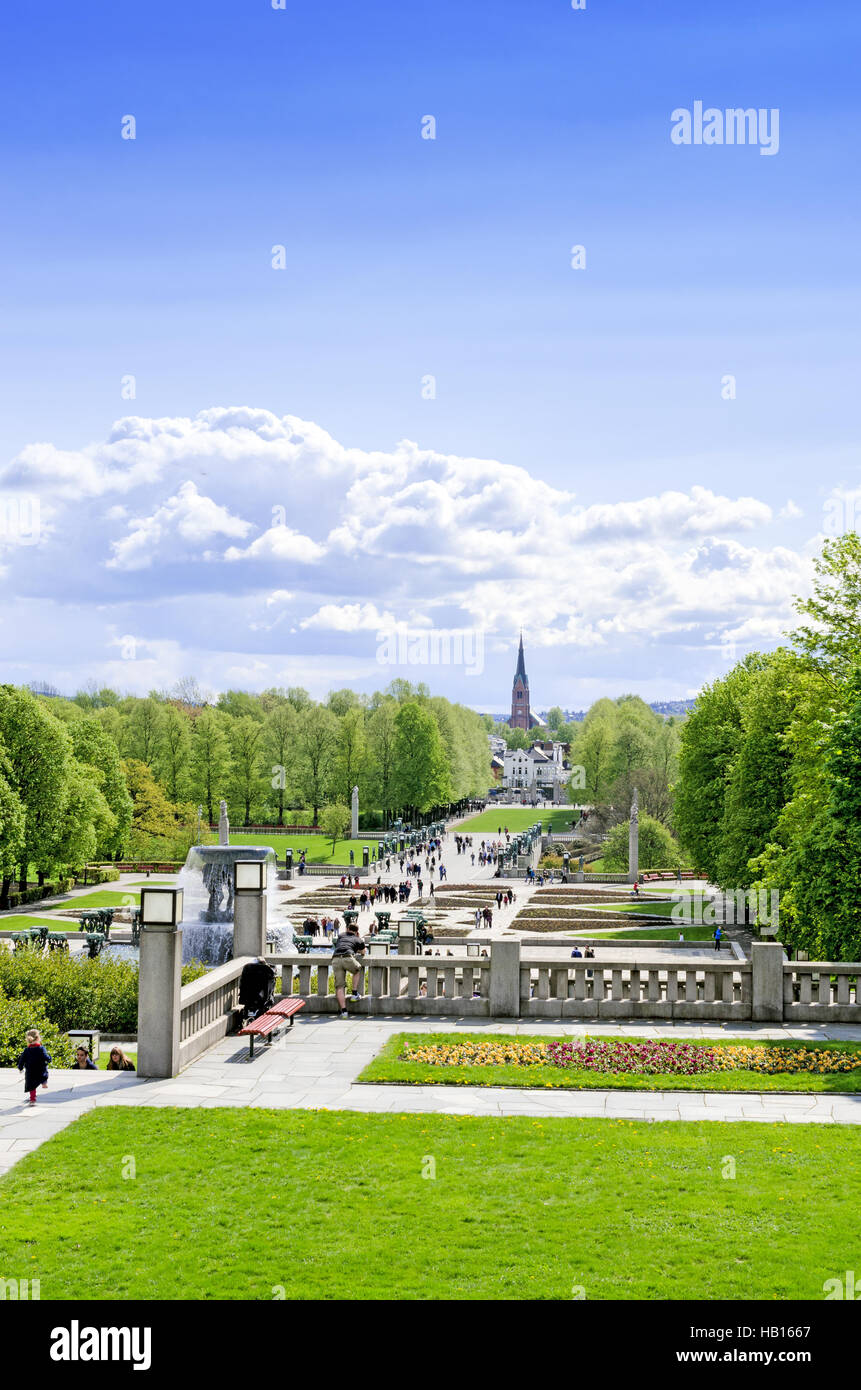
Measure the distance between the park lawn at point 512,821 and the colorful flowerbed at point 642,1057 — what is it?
300ft

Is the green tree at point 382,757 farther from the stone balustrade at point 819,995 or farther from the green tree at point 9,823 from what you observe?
the stone balustrade at point 819,995

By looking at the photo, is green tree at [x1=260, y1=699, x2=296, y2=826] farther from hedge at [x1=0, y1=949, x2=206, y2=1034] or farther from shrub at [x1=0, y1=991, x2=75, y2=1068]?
shrub at [x1=0, y1=991, x2=75, y2=1068]

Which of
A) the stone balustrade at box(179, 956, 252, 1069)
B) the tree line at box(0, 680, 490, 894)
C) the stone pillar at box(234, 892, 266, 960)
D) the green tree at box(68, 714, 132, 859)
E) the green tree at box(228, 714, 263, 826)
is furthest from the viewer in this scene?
the green tree at box(228, 714, 263, 826)

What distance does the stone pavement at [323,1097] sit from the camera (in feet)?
44.2

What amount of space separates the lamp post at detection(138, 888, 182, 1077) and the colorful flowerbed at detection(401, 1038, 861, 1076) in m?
3.20

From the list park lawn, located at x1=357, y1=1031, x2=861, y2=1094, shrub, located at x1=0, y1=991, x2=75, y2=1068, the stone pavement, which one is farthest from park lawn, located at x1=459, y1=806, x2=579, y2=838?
park lawn, located at x1=357, y1=1031, x2=861, y2=1094

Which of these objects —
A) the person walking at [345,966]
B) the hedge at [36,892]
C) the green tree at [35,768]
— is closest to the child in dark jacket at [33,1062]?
the person walking at [345,966]

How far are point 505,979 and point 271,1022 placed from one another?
4.04 metres

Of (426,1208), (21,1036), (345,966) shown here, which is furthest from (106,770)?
(426,1208)

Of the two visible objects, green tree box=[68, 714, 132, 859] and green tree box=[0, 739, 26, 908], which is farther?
green tree box=[68, 714, 132, 859]

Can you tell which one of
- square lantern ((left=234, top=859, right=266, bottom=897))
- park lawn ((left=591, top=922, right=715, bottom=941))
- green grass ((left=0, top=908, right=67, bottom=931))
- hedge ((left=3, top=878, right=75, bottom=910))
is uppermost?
square lantern ((left=234, top=859, right=266, bottom=897))

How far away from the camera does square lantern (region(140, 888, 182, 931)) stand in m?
14.9

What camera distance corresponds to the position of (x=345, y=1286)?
342 inches
